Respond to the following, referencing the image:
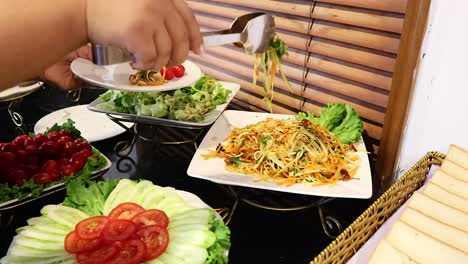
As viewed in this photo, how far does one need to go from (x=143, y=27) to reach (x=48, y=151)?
97cm

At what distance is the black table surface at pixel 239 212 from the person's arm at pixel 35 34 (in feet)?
2.46

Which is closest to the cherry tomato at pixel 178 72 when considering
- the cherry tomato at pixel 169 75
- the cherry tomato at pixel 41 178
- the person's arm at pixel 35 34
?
the cherry tomato at pixel 169 75

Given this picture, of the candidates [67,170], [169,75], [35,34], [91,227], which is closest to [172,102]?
[169,75]

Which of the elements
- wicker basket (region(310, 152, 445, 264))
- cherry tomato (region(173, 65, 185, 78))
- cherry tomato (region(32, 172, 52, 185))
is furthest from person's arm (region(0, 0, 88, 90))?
Result: cherry tomato (region(173, 65, 185, 78))

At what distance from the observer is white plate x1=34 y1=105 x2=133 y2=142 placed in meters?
1.79

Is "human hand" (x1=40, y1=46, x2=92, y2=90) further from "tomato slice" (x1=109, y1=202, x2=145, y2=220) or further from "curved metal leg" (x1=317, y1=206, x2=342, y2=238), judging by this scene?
"curved metal leg" (x1=317, y1=206, x2=342, y2=238)

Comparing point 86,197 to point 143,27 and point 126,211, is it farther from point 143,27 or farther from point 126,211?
point 143,27

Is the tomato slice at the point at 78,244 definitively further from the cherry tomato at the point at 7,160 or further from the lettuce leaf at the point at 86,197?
the cherry tomato at the point at 7,160

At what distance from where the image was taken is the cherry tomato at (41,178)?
1343 mm

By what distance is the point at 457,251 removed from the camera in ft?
2.95

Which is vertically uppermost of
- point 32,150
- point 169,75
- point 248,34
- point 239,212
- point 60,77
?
point 248,34

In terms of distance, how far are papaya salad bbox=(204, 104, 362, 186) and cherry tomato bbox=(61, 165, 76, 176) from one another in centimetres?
44

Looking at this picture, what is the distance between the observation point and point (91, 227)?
110cm

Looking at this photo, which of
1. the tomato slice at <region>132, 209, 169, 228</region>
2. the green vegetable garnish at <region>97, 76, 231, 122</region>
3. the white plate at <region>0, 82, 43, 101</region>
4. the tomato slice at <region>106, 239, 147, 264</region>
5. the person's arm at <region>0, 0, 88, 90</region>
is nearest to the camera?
the person's arm at <region>0, 0, 88, 90</region>
